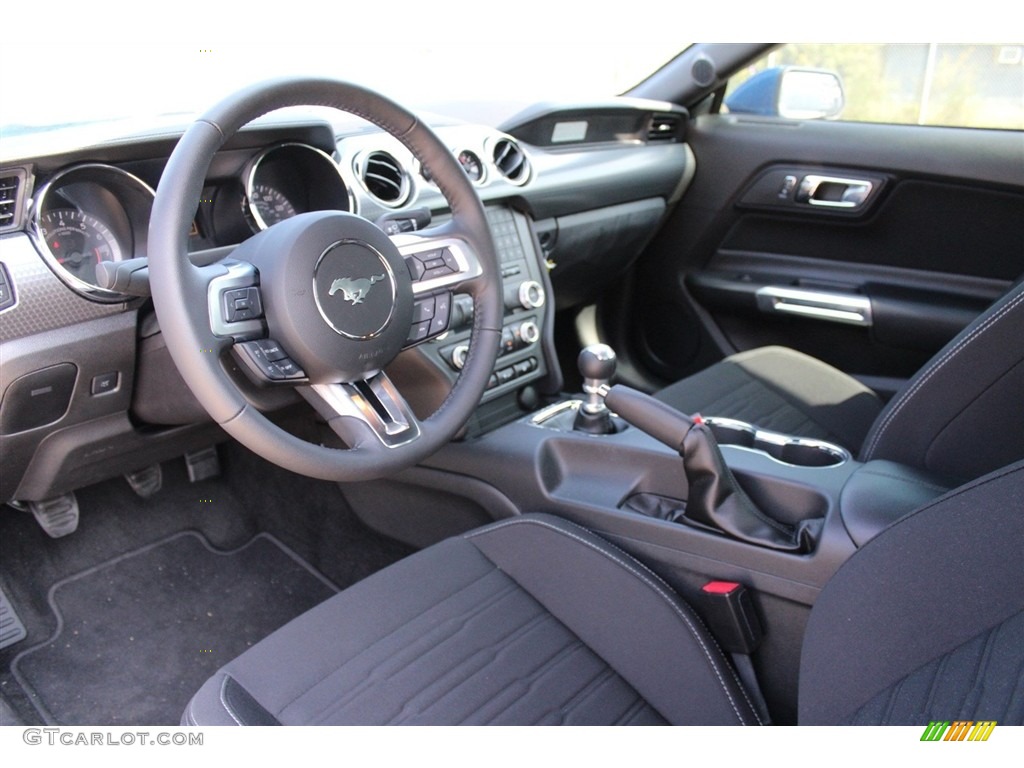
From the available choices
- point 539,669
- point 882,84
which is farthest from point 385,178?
point 882,84

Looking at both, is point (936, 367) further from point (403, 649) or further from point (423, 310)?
point (403, 649)

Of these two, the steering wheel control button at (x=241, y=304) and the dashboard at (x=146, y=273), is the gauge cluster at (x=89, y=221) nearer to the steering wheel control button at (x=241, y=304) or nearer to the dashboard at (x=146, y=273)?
the dashboard at (x=146, y=273)

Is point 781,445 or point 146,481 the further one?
point 146,481

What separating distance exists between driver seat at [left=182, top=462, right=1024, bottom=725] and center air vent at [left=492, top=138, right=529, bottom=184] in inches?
37.6

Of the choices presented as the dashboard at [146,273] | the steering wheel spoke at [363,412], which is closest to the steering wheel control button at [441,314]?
the dashboard at [146,273]

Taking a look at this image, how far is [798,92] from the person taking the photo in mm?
2645

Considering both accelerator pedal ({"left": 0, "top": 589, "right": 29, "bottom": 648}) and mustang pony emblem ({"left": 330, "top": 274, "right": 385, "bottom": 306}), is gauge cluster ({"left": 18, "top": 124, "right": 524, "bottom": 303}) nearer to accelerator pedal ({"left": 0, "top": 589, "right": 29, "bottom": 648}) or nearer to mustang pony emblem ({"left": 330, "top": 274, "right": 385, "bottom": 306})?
mustang pony emblem ({"left": 330, "top": 274, "right": 385, "bottom": 306})

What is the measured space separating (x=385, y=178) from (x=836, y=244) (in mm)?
1361

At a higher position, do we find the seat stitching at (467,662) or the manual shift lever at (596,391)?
the manual shift lever at (596,391)

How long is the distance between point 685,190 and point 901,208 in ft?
2.05

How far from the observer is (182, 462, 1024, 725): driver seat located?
90 centimetres

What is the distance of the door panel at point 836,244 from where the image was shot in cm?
234

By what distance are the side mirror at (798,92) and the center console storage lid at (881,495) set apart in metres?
1.54

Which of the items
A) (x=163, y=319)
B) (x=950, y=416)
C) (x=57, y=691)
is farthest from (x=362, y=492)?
(x=950, y=416)
